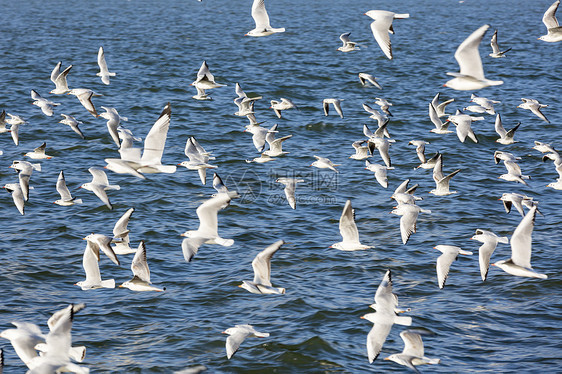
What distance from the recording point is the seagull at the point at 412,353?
41.3 ft

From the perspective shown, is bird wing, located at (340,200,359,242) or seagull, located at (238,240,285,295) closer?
seagull, located at (238,240,285,295)

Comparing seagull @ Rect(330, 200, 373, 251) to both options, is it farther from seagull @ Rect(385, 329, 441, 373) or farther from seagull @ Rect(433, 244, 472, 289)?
seagull @ Rect(385, 329, 441, 373)

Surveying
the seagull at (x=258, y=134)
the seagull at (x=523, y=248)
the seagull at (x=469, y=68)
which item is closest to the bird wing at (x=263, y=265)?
the seagull at (x=523, y=248)

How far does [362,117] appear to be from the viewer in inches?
1232

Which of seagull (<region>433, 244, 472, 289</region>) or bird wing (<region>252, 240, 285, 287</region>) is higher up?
bird wing (<region>252, 240, 285, 287</region>)

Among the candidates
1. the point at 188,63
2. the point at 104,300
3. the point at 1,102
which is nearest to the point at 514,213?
the point at 104,300

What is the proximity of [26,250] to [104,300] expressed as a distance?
3.52m

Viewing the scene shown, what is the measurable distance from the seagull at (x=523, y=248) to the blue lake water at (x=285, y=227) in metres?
1.50

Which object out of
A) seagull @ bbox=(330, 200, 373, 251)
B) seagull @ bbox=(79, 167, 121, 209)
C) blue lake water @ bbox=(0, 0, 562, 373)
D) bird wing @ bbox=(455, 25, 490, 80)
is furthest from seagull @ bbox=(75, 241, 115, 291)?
bird wing @ bbox=(455, 25, 490, 80)

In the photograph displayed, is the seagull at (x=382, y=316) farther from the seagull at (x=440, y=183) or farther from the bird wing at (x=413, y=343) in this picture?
the seagull at (x=440, y=183)

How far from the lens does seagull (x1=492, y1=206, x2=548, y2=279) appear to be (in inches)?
539

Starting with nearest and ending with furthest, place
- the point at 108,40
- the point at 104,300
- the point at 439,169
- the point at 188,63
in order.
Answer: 1. the point at 104,300
2. the point at 439,169
3. the point at 188,63
4. the point at 108,40

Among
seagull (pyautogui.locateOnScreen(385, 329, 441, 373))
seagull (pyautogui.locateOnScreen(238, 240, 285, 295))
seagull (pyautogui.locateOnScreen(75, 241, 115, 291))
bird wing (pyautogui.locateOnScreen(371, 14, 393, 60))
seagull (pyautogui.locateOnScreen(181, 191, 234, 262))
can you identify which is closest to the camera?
seagull (pyautogui.locateOnScreen(385, 329, 441, 373))

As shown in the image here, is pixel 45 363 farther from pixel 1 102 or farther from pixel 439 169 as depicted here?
pixel 1 102
